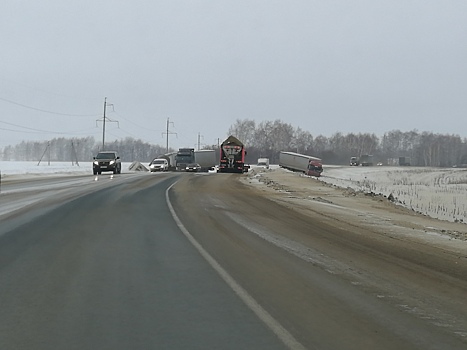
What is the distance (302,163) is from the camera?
86.3 metres

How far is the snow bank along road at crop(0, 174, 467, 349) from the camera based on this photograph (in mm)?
5457

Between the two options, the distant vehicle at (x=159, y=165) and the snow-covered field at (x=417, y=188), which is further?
the distant vehicle at (x=159, y=165)

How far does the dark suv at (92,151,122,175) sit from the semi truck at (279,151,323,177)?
34440mm

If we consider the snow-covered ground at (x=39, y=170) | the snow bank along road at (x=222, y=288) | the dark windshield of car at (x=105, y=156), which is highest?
the dark windshield of car at (x=105, y=156)

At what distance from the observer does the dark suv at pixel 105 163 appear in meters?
51.5

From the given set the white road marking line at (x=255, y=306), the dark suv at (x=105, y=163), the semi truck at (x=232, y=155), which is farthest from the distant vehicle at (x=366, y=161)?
the white road marking line at (x=255, y=306)

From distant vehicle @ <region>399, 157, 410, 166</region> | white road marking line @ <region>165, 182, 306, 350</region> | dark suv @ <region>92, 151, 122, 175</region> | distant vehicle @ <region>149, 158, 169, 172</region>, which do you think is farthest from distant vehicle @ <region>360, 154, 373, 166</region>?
white road marking line @ <region>165, 182, 306, 350</region>

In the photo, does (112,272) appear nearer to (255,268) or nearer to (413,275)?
(255,268)

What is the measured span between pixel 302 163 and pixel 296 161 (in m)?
2.55

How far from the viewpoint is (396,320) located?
616 centimetres

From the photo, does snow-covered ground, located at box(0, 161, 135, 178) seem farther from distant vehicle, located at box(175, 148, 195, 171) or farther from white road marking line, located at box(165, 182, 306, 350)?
white road marking line, located at box(165, 182, 306, 350)

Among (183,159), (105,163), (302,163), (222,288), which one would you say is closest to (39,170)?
(183,159)

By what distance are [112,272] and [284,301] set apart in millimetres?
2894

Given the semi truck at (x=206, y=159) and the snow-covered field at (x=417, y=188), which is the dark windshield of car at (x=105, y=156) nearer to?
the snow-covered field at (x=417, y=188)
